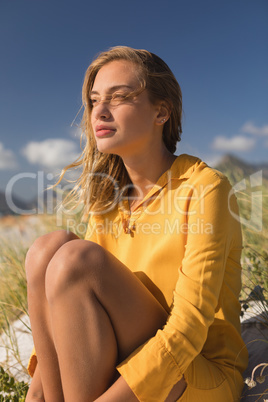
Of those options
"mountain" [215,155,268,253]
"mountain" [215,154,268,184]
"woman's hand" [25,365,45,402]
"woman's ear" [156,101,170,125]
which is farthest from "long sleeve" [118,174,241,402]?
"mountain" [215,154,268,184]

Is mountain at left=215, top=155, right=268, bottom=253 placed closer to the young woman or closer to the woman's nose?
the young woman

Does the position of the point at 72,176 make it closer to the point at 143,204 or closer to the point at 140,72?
the point at 143,204

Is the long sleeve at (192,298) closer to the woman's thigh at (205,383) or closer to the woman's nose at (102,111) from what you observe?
the woman's thigh at (205,383)

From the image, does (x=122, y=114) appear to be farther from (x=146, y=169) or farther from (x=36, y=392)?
(x=36, y=392)

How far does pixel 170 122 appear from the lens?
1.97 m

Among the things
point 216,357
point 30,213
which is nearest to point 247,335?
point 216,357

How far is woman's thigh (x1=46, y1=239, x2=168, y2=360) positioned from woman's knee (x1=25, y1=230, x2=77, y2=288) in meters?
0.18

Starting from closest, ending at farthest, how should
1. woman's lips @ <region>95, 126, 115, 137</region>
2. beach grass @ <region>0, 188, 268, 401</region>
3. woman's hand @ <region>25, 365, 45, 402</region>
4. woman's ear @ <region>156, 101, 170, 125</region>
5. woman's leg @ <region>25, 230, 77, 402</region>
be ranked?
woman's leg @ <region>25, 230, 77, 402</region> → woman's hand @ <region>25, 365, 45, 402</region> → woman's lips @ <region>95, 126, 115, 137</region> → woman's ear @ <region>156, 101, 170, 125</region> → beach grass @ <region>0, 188, 268, 401</region>

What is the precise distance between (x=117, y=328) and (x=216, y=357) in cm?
49

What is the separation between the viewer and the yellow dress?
1.36 metres

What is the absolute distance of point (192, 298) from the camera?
1.43 m

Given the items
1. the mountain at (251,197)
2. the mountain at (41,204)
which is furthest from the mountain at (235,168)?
the mountain at (41,204)

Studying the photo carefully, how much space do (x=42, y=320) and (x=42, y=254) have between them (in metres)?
0.26

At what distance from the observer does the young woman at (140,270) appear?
1.38 metres
